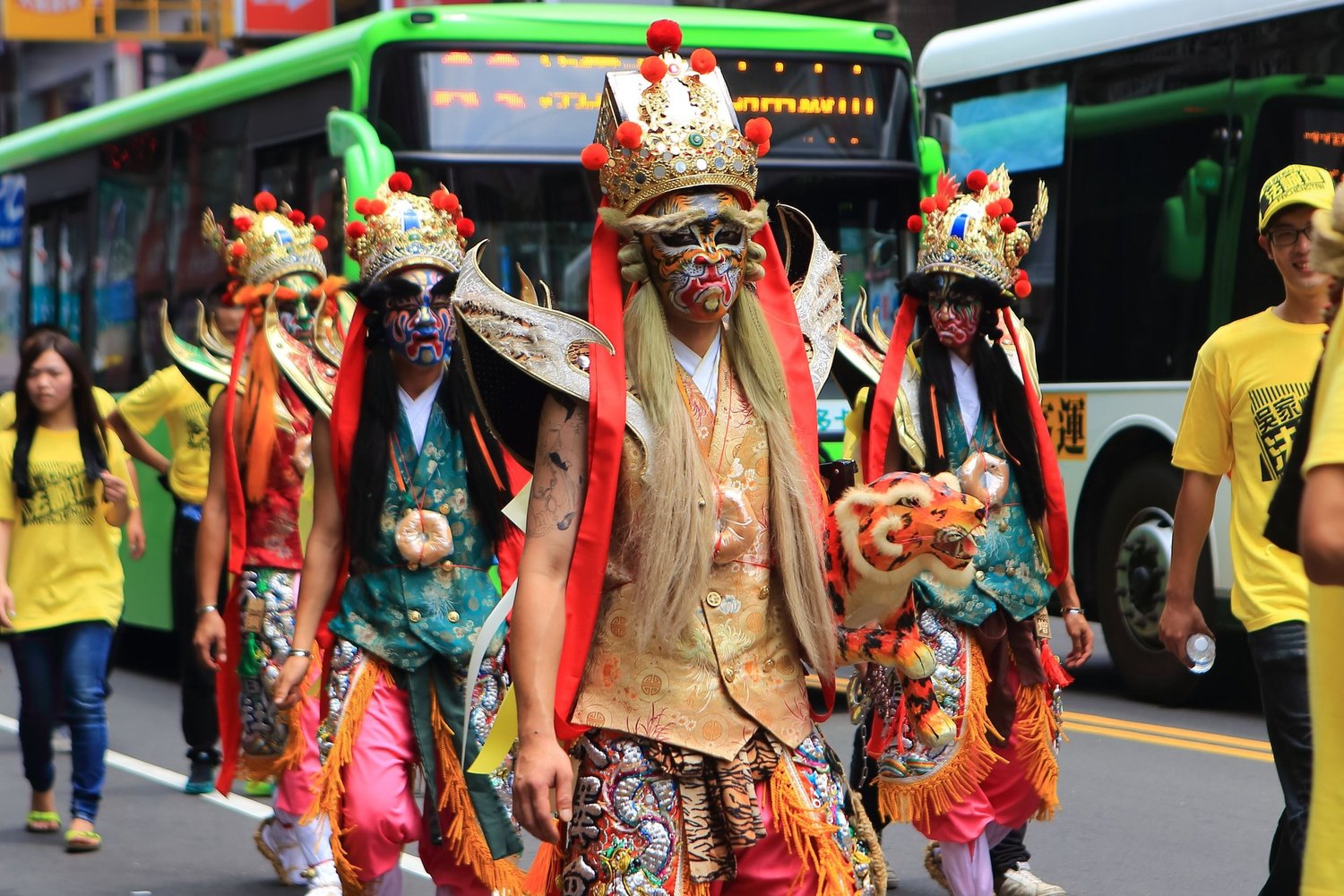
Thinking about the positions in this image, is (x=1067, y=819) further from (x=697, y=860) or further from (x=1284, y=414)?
(x=697, y=860)

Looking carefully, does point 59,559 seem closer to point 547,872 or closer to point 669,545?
point 547,872

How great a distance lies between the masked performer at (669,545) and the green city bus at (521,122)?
20.6 feet

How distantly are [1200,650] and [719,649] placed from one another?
2168 mm

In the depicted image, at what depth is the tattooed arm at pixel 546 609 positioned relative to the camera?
11.1 ft

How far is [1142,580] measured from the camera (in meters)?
11.1

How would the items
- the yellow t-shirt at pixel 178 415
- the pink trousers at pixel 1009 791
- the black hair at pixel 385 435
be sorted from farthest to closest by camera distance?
1. the yellow t-shirt at pixel 178 415
2. the pink trousers at pixel 1009 791
3. the black hair at pixel 385 435

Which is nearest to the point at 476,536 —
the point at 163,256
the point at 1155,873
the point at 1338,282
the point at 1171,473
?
the point at 1155,873

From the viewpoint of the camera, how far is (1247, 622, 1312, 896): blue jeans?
489 cm

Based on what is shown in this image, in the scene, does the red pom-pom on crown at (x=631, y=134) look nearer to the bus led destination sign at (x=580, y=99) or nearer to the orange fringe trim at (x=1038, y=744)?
the orange fringe trim at (x=1038, y=744)

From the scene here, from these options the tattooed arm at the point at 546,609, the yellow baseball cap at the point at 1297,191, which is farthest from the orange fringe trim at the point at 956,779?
the tattooed arm at the point at 546,609

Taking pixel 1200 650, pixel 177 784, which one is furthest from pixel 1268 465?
pixel 177 784

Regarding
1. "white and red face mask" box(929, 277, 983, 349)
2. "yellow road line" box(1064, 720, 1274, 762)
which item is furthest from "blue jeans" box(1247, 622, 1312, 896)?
"yellow road line" box(1064, 720, 1274, 762)

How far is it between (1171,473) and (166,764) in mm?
5373

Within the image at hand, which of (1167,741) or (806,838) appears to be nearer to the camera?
(806,838)
